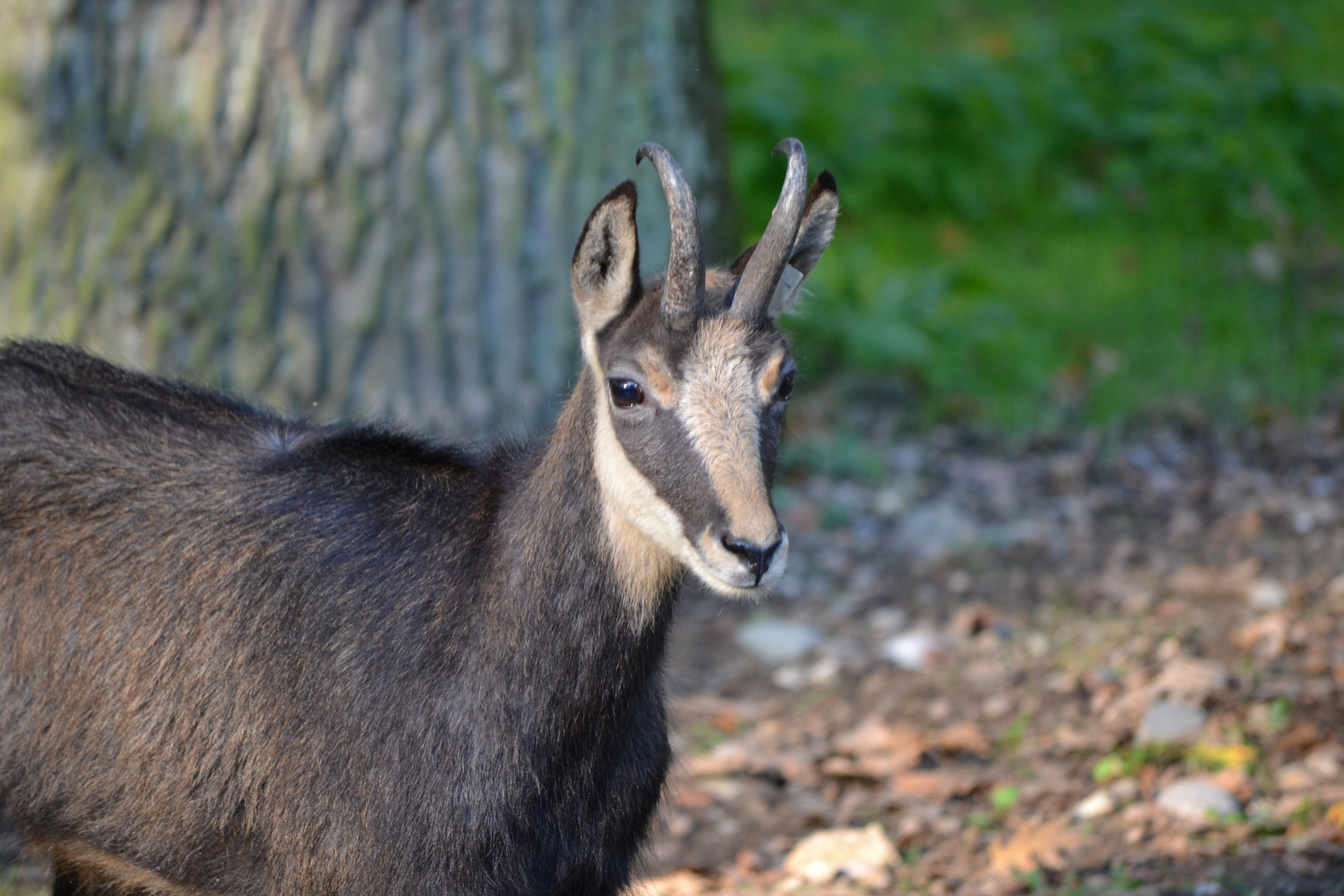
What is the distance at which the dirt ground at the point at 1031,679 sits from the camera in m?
3.90

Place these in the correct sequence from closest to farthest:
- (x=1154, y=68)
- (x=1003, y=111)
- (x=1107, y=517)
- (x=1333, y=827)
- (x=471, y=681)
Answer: (x=471, y=681), (x=1333, y=827), (x=1107, y=517), (x=1003, y=111), (x=1154, y=68)

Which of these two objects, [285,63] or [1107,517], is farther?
[1107,517]

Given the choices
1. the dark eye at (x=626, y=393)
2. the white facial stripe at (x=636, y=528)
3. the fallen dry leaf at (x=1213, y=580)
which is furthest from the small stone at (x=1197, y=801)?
the dark eye at (x=626, y=393)

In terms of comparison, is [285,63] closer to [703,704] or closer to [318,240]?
[318,240]

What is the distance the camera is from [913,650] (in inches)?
205

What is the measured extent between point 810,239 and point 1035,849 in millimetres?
1876

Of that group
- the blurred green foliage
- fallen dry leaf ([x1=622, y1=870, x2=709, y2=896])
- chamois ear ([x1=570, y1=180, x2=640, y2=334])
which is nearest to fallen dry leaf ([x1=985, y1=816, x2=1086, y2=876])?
fallen dry leaf ([x1=622, y1=870, x2=709, y2=896])

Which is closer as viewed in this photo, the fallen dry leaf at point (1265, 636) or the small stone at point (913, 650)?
the fallen dry leaf at point (1265, 636)

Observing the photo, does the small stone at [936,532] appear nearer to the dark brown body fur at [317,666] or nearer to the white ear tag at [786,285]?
the white ear tag at [786,285]

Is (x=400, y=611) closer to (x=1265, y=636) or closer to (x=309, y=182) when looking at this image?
(x=309, y=182)

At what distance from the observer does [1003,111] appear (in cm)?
901

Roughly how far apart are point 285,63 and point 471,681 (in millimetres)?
2899

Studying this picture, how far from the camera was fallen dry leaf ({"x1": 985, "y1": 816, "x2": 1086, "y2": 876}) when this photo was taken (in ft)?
12.5

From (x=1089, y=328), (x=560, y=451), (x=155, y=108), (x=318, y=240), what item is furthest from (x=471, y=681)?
(x=1089, y=328)
